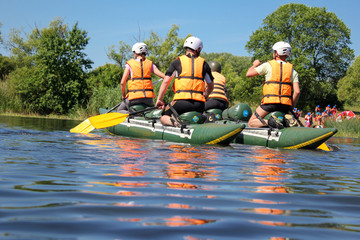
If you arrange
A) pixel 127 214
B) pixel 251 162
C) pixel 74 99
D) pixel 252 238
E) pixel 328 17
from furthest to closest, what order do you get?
pixel 328 17 < pixel 74 99 < pixel 251 162 < pixel 127 214 < pixel 252 238

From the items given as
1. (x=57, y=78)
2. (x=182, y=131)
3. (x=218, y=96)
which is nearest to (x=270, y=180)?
(x=182, y=131)

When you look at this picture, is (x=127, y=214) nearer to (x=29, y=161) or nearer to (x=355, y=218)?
(x=355, y=218)

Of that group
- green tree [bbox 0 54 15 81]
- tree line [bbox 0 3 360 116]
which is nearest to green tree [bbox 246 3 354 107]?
tree line [bbox 0 3 360 116]

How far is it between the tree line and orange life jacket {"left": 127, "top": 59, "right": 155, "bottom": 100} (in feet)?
14.2

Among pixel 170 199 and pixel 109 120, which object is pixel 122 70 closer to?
pixel 109 120

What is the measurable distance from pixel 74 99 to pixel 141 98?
21.0 meters

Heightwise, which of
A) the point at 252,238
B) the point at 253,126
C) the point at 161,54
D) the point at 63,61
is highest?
the point at 161,54

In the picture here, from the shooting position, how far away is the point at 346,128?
1925cm

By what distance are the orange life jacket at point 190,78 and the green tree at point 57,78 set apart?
75.5 feet

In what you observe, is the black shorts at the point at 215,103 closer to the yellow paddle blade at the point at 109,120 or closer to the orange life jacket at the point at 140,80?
the orange life jacket at the point at 140,80

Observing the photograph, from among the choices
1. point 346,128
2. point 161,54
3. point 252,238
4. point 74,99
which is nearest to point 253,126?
point 252,238

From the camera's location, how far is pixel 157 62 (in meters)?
60.4

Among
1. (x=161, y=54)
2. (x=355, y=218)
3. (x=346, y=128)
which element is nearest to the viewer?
(x=355, y=218)

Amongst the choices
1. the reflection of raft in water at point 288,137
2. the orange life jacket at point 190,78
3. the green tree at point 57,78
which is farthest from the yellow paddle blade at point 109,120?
the green tree at point 57,78
